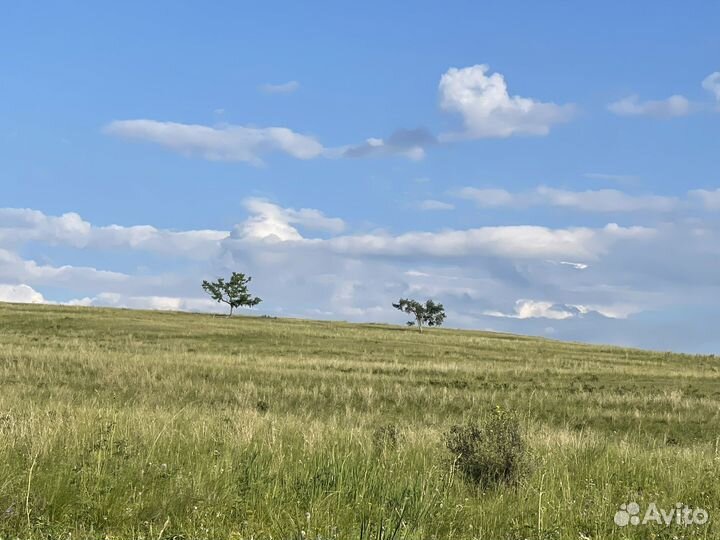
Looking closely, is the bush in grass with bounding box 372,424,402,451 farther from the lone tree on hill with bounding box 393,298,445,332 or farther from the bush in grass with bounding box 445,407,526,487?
the lone tree on hill with bounding box 393,298,445,332

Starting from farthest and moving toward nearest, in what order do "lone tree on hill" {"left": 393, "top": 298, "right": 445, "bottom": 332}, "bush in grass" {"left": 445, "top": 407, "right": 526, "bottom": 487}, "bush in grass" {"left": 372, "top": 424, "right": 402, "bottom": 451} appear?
"lone tree on hill" {"left": 393, "top": 298, "right": 445, "bottom": 332}
"bush in grass" {"left": 372, "top": 424, "right": 402, "bottom": 451}
"bush in grass" {"left": 445, "top": 407, "right": 526, "bottom": 487}

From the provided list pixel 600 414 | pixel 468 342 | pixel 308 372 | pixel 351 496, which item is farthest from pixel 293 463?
pixel 468 342

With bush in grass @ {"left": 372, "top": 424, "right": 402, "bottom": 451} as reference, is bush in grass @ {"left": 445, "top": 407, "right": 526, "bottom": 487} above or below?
above

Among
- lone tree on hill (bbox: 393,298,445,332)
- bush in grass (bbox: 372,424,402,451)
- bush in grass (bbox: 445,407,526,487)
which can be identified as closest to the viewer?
bush in grass (bbox: 445,407,526,487)

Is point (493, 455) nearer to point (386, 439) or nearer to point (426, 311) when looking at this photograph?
point (386, 439)

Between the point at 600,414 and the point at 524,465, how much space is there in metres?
14.4

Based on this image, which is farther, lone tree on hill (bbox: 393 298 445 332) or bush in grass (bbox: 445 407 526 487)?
lone tree on hill (bbox: 393 298 445 332)

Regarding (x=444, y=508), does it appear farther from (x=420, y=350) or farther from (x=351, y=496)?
(x=420, y=350)

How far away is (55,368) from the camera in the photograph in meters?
27.4

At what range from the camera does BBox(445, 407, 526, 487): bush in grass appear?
26.6ft

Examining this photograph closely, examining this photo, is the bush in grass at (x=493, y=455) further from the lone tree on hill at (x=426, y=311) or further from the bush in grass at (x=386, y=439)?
the lone tree on hill at (x=426, y=311)

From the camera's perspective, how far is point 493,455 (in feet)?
26.9

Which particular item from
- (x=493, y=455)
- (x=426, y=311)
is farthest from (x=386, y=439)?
(x=426, y=311)

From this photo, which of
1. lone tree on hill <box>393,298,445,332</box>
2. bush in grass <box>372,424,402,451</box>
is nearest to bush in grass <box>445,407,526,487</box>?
bush in grass <box>372,424,402,451</box>
